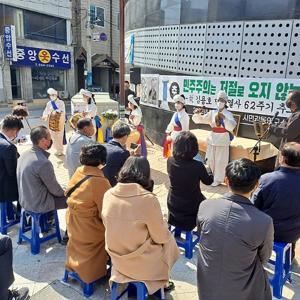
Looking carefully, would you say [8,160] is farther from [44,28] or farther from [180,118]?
[44,28]

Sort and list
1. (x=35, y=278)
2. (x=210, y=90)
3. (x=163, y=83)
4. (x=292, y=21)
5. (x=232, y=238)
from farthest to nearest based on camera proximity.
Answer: (x=163, y=83) < (x=210, y=90) < (x=292, y=21) < (x=35, y=278) < (x=232, y=238)

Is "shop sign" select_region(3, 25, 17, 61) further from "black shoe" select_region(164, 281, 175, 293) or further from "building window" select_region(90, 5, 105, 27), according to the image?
"black shoe" select_region(164, 281, 175, 293)

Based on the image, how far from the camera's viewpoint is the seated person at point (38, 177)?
3.34 metres

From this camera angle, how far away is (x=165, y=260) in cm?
257

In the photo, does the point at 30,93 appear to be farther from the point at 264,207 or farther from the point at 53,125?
the point at 264,207

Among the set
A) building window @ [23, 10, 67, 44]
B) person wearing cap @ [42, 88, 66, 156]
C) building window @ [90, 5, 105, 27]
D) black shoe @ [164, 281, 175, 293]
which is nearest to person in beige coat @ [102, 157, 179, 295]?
black shoe @ [164, 281, 175, 293]

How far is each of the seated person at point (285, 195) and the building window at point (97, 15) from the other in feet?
69.7

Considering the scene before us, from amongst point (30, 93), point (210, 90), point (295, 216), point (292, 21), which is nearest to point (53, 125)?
point (210, 90)

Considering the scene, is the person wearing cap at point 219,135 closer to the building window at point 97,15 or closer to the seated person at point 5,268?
the seated person at point 5,268

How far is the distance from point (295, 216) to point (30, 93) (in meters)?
18.7

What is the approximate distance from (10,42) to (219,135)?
1467cm

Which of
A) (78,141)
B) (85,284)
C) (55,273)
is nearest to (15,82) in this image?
(78,141)

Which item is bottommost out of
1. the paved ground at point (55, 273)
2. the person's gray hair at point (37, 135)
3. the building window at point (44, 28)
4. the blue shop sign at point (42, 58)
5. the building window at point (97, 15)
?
the paved ground at point (55, 273)

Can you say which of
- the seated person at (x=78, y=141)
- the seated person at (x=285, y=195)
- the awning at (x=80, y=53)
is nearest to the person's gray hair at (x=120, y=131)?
the seated person at (x=78, y=141)
